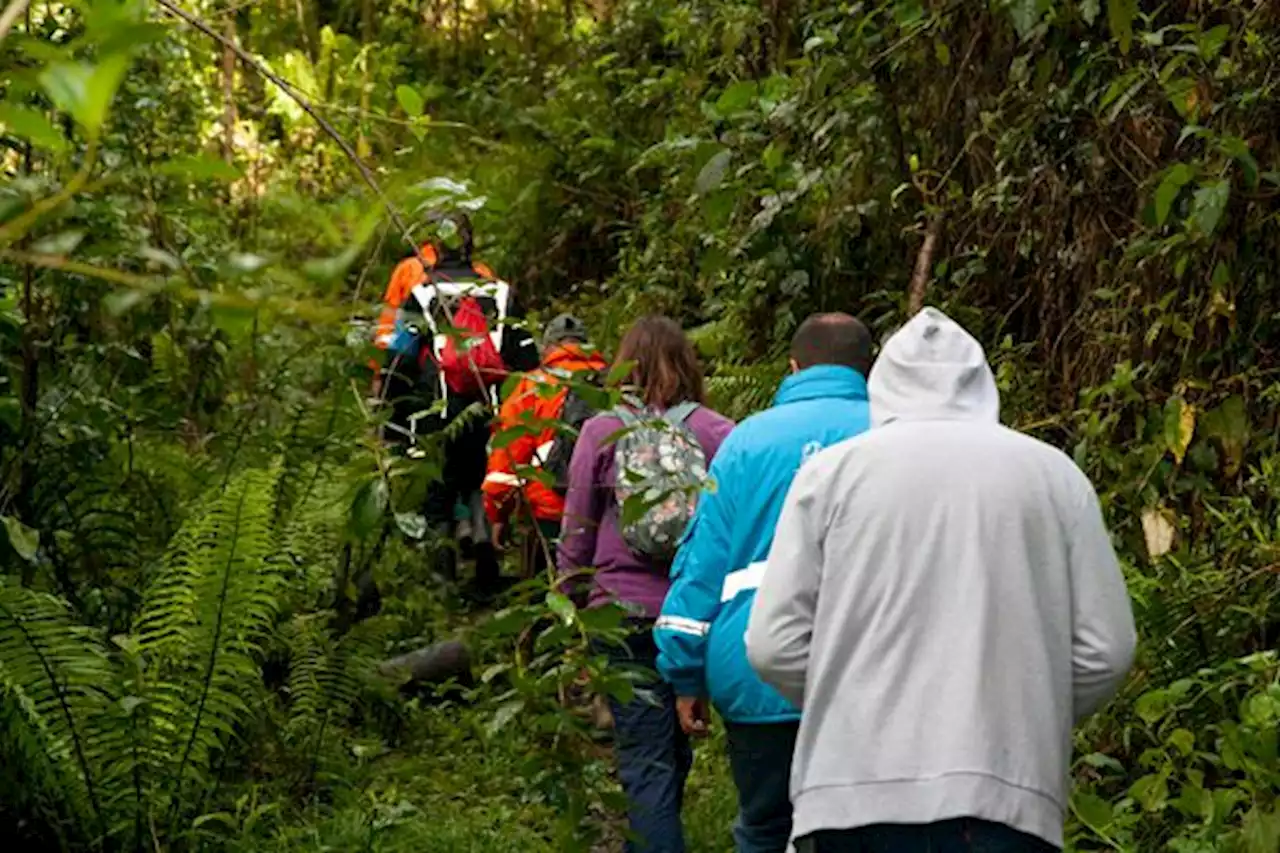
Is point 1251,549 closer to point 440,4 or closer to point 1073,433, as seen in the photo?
point 1073,433

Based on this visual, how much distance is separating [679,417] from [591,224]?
28.9 ft

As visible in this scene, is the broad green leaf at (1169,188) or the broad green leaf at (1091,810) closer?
the broad green leaf at (1091,810)

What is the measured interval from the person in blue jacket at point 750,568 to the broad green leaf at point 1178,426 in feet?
6.18

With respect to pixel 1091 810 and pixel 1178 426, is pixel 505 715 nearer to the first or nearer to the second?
pixel 1091 810

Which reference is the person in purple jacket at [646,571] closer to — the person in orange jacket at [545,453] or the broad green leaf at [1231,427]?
the person in orange jacket at [545,453]

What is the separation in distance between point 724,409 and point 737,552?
453cm

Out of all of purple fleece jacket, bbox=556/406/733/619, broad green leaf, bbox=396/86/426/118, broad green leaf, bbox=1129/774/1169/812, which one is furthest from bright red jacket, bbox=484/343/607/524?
broad green leaf, bbox=396/86/426/118

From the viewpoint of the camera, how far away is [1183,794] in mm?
5211

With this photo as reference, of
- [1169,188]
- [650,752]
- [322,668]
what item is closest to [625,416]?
[650,752]

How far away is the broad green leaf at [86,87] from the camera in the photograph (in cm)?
167

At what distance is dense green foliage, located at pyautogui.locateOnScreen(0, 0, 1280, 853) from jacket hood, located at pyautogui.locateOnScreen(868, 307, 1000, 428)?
75 cm

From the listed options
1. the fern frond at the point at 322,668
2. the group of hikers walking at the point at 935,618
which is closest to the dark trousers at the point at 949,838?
the group of hikers walking at the point at 935,618

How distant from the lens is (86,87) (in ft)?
5.55

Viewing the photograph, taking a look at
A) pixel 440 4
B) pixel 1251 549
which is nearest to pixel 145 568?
pixel 1251 549
